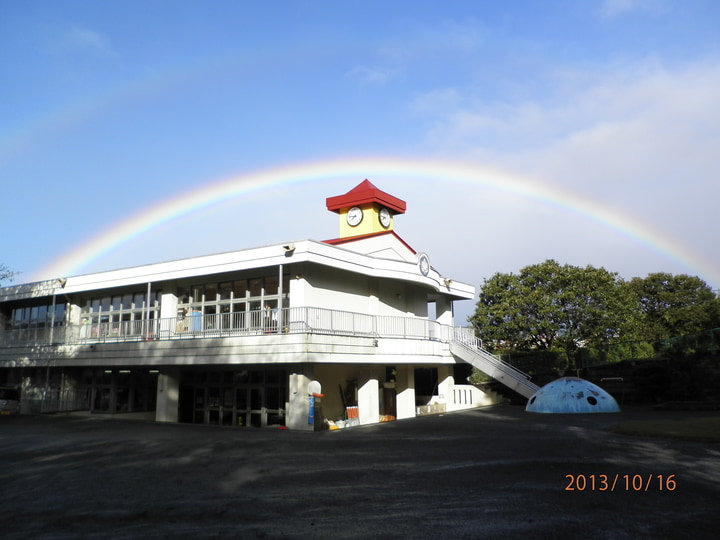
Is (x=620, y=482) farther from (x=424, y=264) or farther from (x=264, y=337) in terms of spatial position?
(x=424, y=264)

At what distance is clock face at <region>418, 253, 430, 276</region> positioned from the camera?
2682 centimetres

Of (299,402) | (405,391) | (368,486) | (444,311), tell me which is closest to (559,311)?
(444,311)

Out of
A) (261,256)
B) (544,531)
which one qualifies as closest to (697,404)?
(261,256)

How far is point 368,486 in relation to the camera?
31.9 feet

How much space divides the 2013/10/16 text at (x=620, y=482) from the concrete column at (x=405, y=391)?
53.0ft

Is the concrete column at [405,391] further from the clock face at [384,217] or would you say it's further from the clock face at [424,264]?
the clock face at [384,217]

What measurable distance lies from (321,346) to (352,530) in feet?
43.1

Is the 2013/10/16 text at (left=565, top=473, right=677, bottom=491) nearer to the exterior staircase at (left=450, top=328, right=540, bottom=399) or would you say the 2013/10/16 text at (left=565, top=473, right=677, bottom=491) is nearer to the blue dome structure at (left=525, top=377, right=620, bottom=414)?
the blue dome structure at (left=525, top=377, right=620, bottom=414)

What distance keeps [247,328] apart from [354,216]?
11626 millimetres

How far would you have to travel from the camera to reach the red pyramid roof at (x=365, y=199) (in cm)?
3084

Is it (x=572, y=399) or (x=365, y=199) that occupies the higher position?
(x=365, y=199)

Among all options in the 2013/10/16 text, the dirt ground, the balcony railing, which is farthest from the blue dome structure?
the 2013/10/16 text

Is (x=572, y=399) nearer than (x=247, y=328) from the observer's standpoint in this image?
No

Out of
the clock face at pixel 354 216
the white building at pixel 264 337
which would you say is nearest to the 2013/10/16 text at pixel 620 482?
the white building at pixel 264 337
